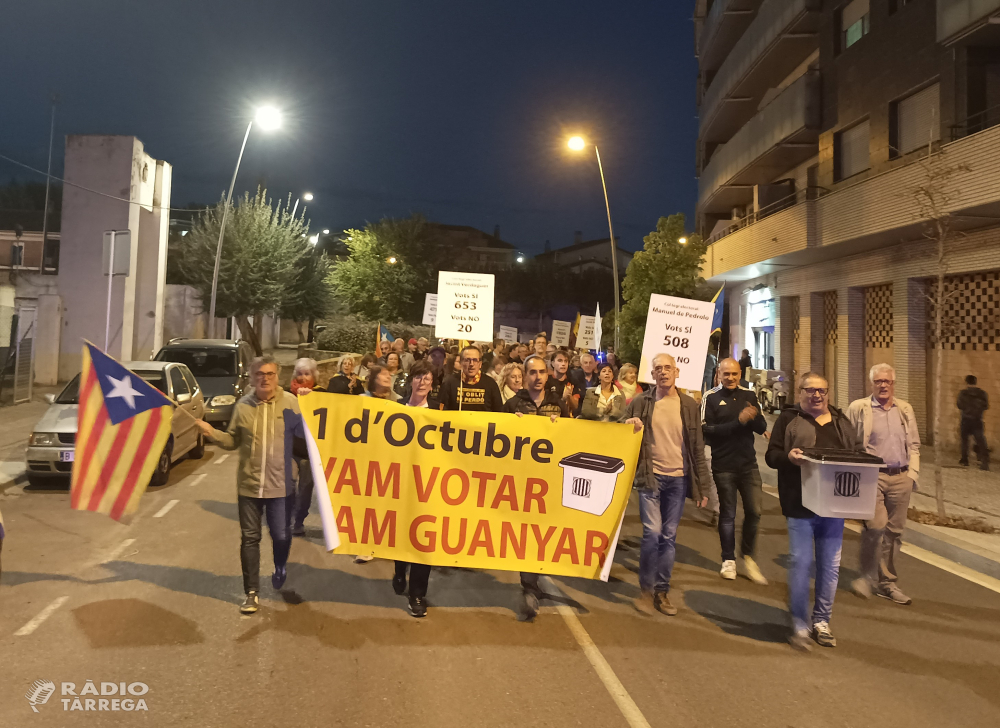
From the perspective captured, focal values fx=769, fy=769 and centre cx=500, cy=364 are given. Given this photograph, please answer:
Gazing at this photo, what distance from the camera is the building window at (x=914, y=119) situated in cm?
1633

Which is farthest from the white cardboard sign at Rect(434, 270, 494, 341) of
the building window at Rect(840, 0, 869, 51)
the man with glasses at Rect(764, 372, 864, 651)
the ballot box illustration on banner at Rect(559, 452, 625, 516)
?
the building window at Rect(840, 0, 869, 51)

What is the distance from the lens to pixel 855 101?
754 inches

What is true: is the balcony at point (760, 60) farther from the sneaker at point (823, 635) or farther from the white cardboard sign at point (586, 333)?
the sneaker at point (823, 635)

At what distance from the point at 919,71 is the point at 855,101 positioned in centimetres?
267

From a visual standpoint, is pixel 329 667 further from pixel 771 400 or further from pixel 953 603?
pixel 771 400

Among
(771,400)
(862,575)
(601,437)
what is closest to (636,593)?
(601,437)

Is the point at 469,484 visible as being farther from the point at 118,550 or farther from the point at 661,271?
the point at 661,271

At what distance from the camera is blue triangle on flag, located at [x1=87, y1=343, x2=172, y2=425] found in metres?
5.82

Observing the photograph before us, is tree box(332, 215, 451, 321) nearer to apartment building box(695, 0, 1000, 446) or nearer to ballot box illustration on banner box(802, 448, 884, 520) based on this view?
apartment building box(695, 0, 1000, 446)

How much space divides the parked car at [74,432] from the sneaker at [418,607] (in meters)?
3.78

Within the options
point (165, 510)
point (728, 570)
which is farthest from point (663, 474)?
point (165, 510)

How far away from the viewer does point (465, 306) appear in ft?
36.1

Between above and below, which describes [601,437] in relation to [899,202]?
below

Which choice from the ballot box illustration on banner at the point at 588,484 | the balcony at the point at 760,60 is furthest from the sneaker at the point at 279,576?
the balcony at the point at 760,60
